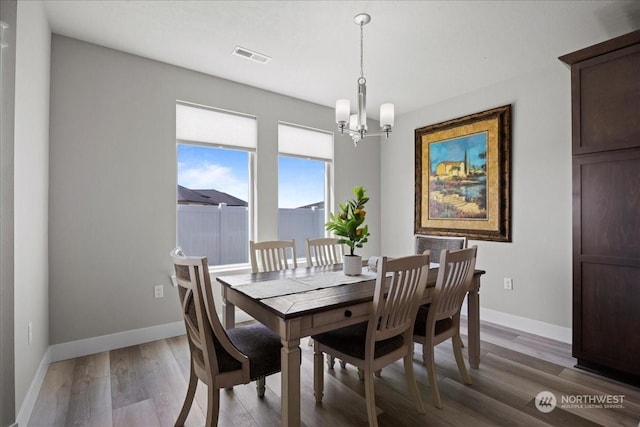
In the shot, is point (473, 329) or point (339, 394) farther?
point (473, 329)

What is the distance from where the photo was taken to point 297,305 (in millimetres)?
1609

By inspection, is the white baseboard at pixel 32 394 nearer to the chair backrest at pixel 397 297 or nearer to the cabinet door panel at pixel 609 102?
the chair backrest at pixel 397 297

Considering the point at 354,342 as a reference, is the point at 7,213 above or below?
above

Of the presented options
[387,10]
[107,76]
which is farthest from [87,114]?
[387,10]

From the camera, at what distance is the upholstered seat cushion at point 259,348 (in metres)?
1.61

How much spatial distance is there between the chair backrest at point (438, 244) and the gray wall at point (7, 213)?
2.91 m

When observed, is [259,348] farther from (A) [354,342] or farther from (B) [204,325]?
(A) [354,342]

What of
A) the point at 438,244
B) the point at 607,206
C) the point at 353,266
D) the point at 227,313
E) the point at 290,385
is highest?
the point at 607,206

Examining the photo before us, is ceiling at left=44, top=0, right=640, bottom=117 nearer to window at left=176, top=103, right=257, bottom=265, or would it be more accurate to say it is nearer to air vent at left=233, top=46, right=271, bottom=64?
air vent at left=233, top=46, right=271, bottom=64

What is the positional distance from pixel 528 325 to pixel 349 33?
10.9ft

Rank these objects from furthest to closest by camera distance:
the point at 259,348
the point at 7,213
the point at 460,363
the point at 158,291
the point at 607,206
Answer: the point at 158,291, the point at 607,206, the point at 460,363, the point at 259,348, the point at 7,213

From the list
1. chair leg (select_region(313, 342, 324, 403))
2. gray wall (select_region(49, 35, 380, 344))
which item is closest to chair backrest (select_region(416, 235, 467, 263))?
chair leg (select_region(313, 342, 324, 403))

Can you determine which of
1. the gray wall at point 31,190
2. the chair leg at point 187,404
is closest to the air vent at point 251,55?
the gray wall at point 31,190

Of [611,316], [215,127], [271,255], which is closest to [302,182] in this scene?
[215,127]
